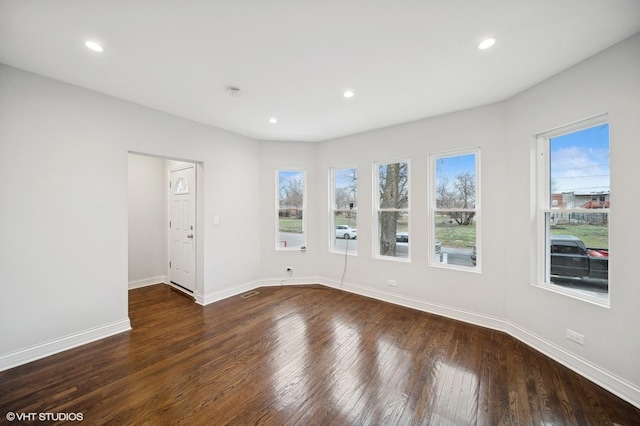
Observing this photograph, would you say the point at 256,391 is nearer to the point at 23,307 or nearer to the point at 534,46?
the point at 23,307

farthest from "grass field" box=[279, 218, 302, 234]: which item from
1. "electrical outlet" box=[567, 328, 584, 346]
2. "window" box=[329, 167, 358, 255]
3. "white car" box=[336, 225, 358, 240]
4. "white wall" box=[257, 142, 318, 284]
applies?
"electrical outlet" box=[567, 328, 584, 346]

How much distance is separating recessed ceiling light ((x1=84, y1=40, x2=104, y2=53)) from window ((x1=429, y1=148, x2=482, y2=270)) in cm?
374

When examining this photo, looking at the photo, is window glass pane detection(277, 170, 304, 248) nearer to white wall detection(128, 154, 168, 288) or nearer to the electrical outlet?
white wall detection(128, 154, 168, 288)

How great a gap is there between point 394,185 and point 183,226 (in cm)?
371

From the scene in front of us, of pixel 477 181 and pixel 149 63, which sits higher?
pixel 149 63

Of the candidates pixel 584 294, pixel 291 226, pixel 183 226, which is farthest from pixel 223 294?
pixel 584 294

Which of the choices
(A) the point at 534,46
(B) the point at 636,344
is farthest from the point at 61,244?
(B) the point at 636,344

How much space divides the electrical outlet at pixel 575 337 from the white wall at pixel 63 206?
473cm

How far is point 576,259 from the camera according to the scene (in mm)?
2367

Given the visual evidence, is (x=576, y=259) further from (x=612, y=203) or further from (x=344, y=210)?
(x=344, y=210)

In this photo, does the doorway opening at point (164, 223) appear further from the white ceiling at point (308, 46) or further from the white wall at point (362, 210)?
the white ceiling at point (308, 46)

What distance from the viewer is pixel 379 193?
4062 mm

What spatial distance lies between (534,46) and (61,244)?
186 inches

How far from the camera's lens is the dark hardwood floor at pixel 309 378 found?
5.70 ft
